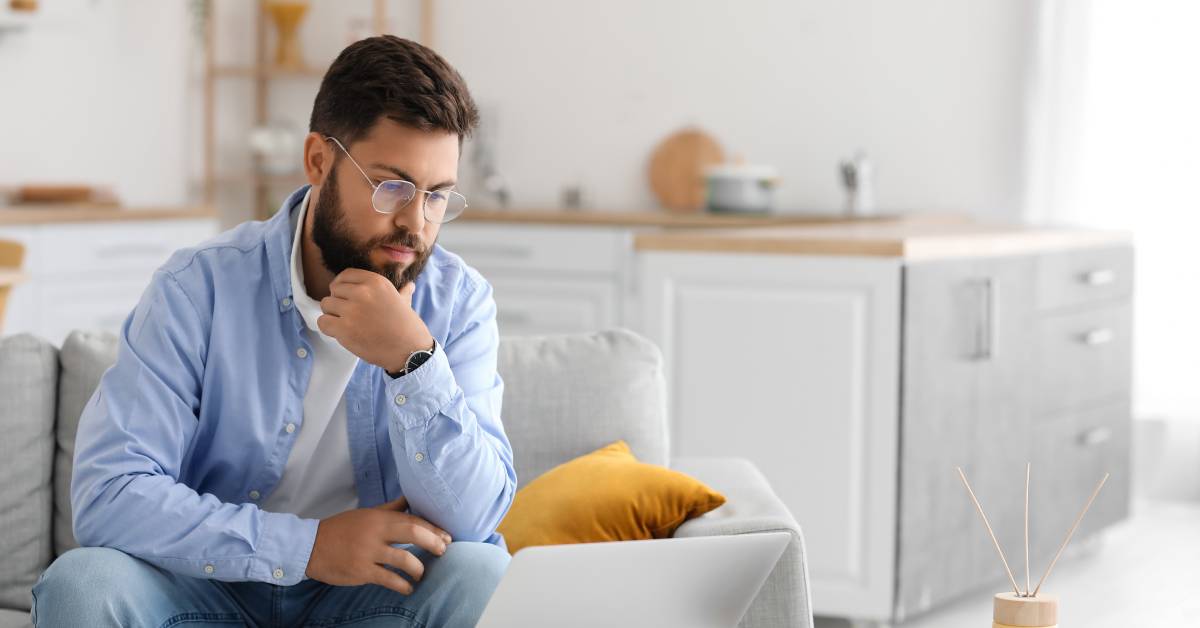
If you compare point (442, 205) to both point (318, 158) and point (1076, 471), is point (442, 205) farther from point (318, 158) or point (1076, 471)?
point (1076, 471)

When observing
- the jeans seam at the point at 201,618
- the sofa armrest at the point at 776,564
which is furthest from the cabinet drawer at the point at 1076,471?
the jeans seam at the point at 201,618

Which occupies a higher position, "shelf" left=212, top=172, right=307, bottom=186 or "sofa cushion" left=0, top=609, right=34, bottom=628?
"shelf" left=212, top=172, right=307, bottom=186

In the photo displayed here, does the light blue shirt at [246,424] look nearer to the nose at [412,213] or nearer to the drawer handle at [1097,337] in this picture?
the nose at [412,213]

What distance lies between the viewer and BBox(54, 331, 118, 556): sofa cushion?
1.97 meters

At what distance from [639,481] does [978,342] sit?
146 cm

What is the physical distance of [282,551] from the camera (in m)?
1.58

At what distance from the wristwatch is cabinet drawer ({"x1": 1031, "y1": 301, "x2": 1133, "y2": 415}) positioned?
2.14 m

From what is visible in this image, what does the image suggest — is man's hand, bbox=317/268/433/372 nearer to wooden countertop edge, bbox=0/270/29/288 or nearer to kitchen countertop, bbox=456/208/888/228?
wooden countertop edge, bbox=0/270/29/288

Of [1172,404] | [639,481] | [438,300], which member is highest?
[438,300]

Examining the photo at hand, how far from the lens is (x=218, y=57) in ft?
18.4

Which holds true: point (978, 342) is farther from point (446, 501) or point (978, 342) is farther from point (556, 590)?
point (556, 590)

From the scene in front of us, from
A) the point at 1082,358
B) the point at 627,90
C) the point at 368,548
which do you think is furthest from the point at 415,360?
the point at 627,90

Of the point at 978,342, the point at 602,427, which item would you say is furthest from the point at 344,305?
the point at 978,342

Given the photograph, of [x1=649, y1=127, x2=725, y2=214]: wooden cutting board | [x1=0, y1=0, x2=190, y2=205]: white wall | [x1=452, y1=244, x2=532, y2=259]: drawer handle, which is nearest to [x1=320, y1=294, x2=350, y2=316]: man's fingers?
[x1=452, y1=244, x2=532, y2=259]: drawer handle
